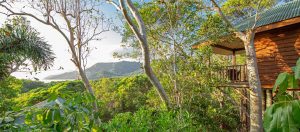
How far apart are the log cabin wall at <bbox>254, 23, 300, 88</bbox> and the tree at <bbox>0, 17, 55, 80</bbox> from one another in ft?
29.4

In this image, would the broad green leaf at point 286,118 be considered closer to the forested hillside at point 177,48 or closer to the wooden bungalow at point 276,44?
the forested hillside at point 177,48

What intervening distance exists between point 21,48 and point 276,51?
994 centimetres

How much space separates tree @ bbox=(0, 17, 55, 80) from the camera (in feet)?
31.3

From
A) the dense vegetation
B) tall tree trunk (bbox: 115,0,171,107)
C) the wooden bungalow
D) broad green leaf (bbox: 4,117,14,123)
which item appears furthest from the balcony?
broad green leaf (bbox: 4,117,14,123)

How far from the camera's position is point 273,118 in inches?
27.2

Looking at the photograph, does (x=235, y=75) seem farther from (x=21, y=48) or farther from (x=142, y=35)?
(x=21, y=48)

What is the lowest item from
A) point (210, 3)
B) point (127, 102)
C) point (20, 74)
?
point (127, 102)

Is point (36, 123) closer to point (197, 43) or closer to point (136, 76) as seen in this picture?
point (197, 43)

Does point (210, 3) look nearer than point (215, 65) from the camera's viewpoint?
No

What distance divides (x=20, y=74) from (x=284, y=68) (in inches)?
447

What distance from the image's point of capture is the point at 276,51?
771cm

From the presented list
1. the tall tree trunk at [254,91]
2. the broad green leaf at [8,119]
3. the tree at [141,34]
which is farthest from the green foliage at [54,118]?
the tall tree trunk at [254,91]

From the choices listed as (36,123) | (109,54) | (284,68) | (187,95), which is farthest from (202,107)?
(36,123)

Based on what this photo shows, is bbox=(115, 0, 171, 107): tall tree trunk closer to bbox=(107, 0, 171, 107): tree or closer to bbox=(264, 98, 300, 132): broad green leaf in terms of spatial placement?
bbox=(107, 0, 171, 107): tree
